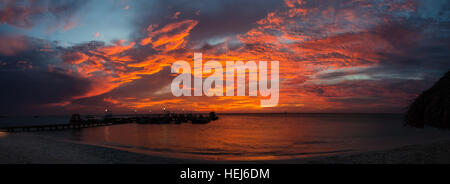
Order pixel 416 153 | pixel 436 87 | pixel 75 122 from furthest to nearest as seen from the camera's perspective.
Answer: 1. pixel 75 122
2. pixel 436 87
3. pixel 416 153
